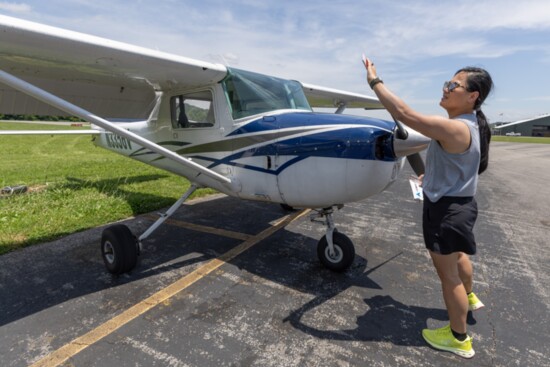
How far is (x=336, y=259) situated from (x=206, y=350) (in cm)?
174

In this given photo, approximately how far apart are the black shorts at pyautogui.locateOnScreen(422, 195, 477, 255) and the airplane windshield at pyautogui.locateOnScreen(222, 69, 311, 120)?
2103 mm

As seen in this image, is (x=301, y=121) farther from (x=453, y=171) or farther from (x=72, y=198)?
(x=72, y=198)

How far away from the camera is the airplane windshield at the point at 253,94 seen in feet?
12.4

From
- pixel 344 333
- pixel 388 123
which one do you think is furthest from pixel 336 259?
pixel 388 123

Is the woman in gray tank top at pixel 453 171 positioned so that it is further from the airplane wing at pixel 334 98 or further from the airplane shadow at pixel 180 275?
the airplane wing at pixel 334 98

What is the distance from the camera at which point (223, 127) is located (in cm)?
390

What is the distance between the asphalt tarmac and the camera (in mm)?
2396

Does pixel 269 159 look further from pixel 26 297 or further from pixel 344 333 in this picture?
pixel 26 297

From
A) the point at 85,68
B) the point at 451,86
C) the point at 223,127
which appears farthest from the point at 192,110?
the point at 451,86

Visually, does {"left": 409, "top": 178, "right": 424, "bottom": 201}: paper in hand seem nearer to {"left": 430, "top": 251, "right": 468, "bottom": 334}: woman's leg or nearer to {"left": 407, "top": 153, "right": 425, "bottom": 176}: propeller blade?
{"left": 407, "top": 153, "right": 425, "bottom": 176}: propeller blade

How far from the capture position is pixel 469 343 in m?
2.45

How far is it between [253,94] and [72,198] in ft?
14.1

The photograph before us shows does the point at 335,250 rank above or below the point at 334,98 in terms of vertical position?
below

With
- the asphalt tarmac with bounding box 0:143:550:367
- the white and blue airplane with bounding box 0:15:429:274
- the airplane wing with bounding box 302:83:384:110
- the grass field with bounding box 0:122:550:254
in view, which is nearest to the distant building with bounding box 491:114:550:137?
the airplane wing with bounding box 302:83:384:110
